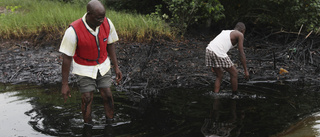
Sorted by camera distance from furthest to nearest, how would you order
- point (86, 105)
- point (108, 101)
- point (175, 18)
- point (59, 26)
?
point (175, 18)
point (59, 26)
point (108, 101)
point (86, 105)

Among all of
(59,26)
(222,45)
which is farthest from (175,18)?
(222,45)

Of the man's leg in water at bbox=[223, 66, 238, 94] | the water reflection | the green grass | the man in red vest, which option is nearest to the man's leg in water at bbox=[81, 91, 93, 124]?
the man in red vest

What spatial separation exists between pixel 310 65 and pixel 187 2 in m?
4.23

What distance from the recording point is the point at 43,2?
13211mm

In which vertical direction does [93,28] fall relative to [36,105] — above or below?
above

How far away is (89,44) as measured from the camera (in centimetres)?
390

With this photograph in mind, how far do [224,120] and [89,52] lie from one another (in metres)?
2.15

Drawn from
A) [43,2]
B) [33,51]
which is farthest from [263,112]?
[43,2]

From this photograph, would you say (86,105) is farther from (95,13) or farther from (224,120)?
(224,120)

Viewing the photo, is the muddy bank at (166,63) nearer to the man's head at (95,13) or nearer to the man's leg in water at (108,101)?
the man's leg in water at (108,101)

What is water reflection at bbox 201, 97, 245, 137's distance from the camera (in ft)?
13.5

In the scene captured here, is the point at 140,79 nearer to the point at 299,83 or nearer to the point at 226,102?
the point at 226,102

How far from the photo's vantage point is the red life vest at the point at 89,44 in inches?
150

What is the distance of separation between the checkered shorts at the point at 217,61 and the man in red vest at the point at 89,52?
2098mm
